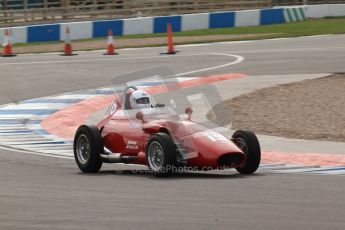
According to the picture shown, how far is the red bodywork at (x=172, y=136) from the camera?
417 inches

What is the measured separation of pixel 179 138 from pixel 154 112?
735 millimetres

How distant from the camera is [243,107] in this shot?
1762cm

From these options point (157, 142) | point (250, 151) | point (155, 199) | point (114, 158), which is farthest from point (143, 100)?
point (155, 199)

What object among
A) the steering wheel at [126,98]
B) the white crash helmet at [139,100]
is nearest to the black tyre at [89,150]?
the steering wheel at [126,98]

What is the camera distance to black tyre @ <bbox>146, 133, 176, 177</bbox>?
34.8ft

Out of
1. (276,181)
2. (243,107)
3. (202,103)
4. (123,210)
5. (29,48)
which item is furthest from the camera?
(29,48)

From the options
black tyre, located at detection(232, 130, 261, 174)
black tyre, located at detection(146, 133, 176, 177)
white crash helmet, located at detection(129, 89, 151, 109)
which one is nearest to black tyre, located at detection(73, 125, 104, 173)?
white crash helmet, located at detection(129, 89, 151, 109)

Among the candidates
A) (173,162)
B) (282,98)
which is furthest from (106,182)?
(282,98)

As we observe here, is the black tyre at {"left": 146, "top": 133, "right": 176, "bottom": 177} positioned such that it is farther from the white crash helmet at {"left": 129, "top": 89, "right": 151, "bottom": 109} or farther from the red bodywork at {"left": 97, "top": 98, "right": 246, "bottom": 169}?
the white crash helmet at {"left": 129, "top": 89, "right": 151, "bottom": 109}

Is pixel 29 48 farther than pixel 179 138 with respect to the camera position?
Yes

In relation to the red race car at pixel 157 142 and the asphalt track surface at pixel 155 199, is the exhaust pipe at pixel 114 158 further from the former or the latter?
the asphalt track surface at pixel 155 199

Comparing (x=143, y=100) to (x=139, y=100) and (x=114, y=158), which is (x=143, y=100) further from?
(x=114, y=158)

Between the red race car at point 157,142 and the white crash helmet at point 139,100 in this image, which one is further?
the white crash helmet at point 139,100

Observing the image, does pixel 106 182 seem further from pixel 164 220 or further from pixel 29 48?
pixel 29 48
